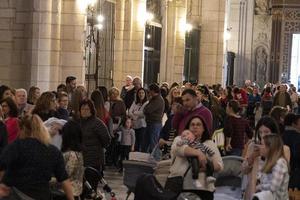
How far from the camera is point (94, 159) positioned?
387 inches

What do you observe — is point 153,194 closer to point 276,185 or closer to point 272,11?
point 276,185

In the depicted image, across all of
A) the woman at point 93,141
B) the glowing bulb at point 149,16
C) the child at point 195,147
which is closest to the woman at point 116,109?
the woman at point 93,141

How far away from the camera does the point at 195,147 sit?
25.2 ft

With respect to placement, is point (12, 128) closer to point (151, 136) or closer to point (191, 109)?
point (191, 109)

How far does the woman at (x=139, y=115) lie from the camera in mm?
15359

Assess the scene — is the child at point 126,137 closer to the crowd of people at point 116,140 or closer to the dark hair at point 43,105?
the crowd of people at point 116,140

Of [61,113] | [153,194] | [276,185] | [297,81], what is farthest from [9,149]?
[297,81]

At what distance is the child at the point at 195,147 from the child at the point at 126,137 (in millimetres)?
7333

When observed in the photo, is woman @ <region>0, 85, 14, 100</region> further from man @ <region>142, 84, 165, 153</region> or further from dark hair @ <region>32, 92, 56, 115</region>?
man @ <region>142, 84, 165, 153</region>

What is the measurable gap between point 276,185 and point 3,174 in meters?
2.70

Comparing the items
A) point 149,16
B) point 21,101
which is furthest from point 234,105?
point 149,16

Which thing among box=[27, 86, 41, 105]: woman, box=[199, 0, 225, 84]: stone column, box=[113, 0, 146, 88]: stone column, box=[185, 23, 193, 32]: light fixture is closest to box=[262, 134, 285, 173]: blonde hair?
box=[27, 86, 41, 105]: woman

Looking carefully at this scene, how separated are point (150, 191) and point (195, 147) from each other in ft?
2.96

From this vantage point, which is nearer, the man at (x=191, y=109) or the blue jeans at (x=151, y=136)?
the man at (x=191, y=109)
